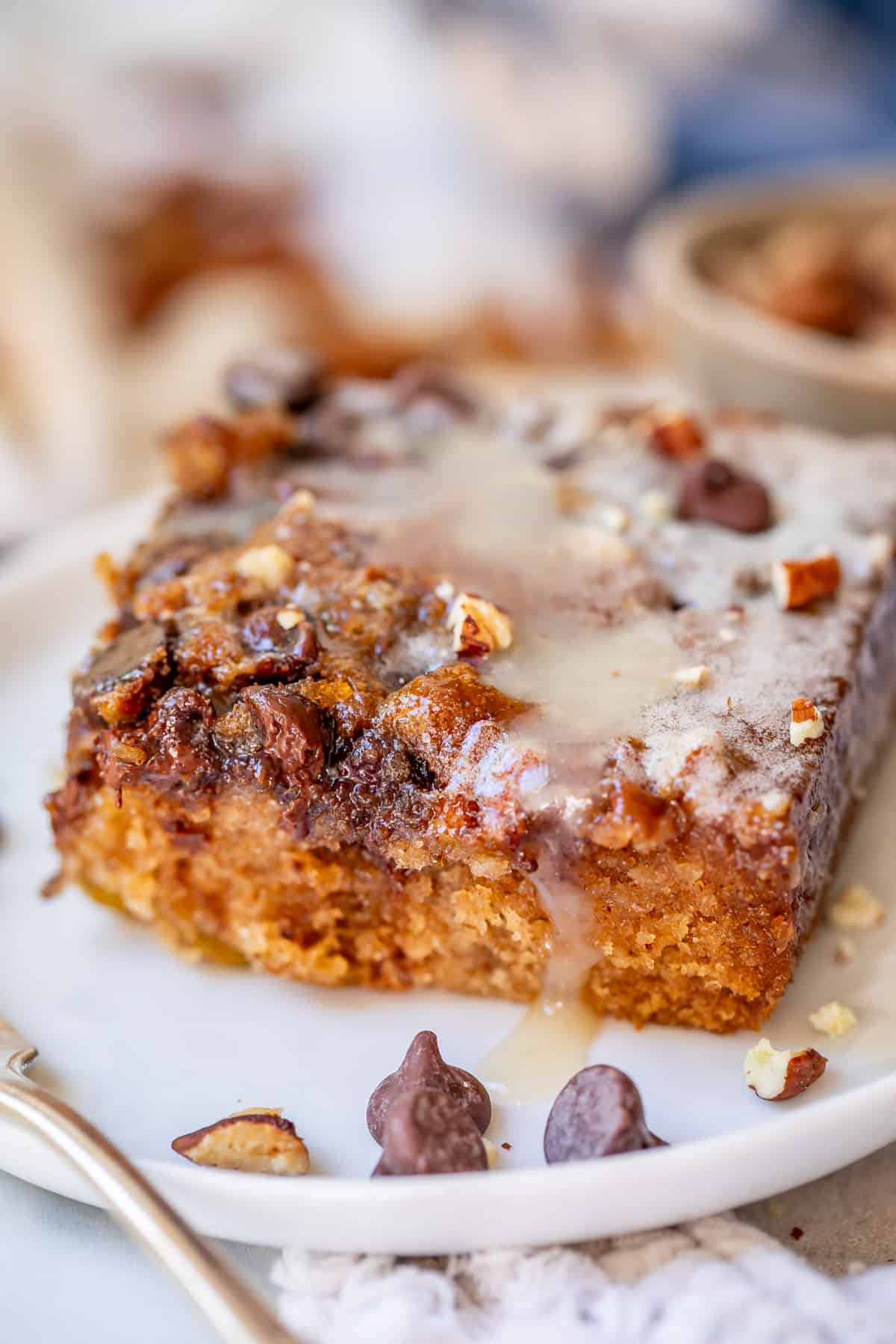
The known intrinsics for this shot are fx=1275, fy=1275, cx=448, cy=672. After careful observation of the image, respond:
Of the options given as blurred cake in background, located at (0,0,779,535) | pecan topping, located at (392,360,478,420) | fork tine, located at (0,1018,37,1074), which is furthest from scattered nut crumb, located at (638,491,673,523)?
blurred cake in background, located at (0,0,779,535)

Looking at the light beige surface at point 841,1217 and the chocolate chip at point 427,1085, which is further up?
the chocolate chip at point 427,1085

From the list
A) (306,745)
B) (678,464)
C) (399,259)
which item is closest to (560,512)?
(678,464)

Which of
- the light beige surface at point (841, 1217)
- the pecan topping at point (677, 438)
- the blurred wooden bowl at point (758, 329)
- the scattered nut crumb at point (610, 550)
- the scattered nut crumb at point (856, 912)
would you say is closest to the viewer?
the light beige surface at point (841, 1217)

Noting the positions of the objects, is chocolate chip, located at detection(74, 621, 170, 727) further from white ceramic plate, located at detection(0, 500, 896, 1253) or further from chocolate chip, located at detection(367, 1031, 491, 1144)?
chocolate chip, located at detection(367, 1031, 491, 1144)

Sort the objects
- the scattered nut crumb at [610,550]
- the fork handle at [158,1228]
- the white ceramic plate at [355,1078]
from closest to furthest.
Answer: the fork handle at [158,1228] → the white ceramic plate at [355,1078] → the scattered nut crumb at [610,550]

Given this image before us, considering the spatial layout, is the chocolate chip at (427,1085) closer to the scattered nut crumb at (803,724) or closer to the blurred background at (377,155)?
the scattered nut crumb at (803,724)

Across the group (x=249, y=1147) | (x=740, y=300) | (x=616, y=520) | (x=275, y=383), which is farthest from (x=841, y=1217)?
(x=740, y=300)

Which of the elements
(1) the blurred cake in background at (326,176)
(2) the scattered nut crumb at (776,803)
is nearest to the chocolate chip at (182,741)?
(2) the scattered nut crumb at (776,803)
